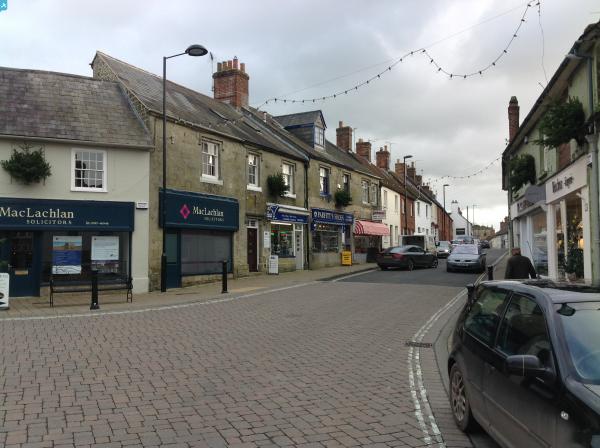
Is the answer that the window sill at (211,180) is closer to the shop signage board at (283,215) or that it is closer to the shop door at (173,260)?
the shop door at (173,260)

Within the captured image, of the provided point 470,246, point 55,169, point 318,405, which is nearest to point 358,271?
point 470,246

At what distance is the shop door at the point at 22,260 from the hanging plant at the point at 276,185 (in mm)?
10932

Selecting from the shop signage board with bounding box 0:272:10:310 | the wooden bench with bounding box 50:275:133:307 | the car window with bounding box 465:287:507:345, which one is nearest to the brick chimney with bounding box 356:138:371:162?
the wooden bench with bounding box 50:275:133:307

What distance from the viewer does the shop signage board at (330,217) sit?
92.0 feet

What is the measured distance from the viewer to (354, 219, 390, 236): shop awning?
3316 cm

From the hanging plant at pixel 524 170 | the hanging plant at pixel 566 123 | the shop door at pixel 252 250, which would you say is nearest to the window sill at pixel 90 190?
the shop door at pixel 252 250

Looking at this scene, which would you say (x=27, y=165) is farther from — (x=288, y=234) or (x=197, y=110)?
(x=288, y=234)

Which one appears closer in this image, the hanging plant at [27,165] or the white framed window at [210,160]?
the hanging plant at [27,165]

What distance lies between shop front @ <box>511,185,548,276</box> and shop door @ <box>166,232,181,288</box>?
490 inches

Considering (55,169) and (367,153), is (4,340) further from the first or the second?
(367,153)

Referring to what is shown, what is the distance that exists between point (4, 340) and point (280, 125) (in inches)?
990

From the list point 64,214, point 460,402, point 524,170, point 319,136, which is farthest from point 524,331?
point 319,136

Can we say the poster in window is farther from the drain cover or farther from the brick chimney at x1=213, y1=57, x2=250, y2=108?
the brick chimney at x1=213, y1=57, x2=250, y2=108

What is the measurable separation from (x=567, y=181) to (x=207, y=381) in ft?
39.2
